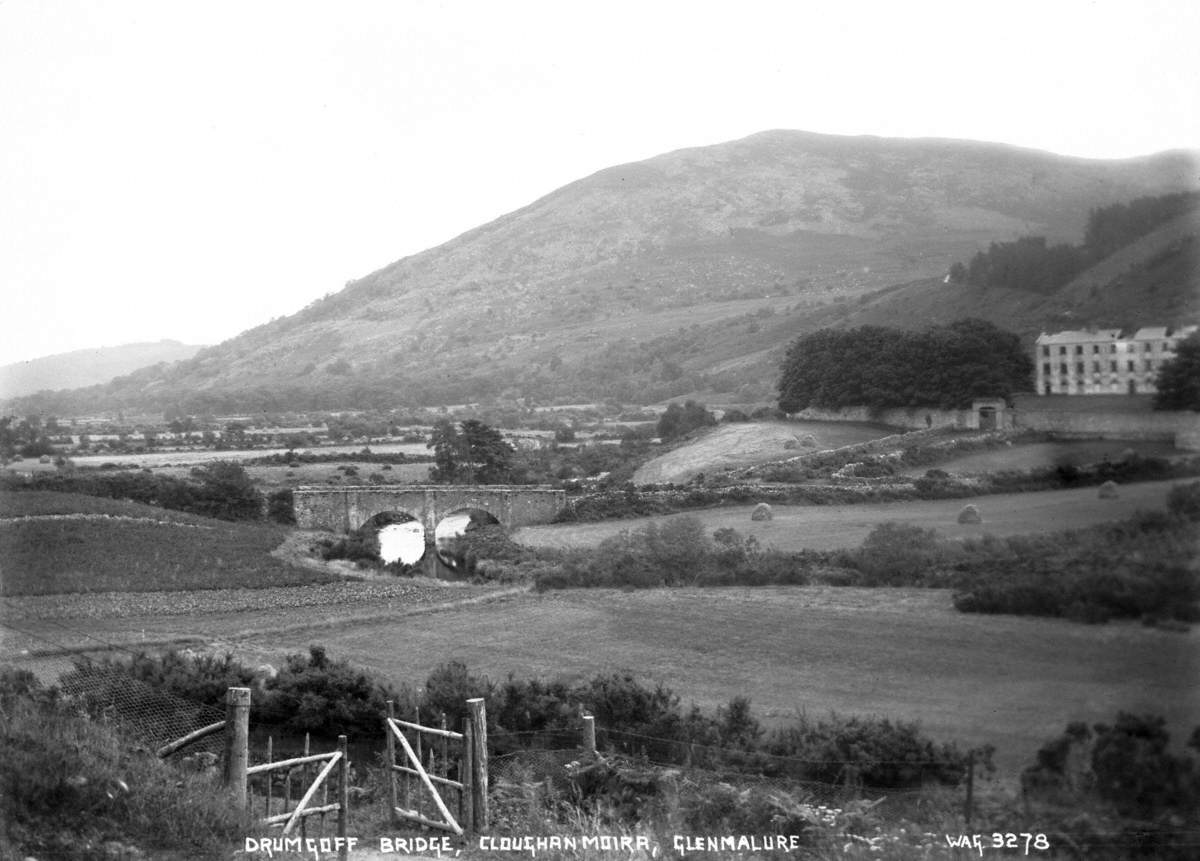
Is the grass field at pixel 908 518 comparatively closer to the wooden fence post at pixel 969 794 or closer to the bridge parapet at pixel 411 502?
the bridge parapet at pixel 411 502

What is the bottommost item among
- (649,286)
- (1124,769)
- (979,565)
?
(1124,769)

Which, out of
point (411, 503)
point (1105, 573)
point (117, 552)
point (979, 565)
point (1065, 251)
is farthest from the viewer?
point (411, 503)

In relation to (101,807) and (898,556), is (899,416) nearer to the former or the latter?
(898,556)

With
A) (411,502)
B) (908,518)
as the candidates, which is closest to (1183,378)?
(908,518)

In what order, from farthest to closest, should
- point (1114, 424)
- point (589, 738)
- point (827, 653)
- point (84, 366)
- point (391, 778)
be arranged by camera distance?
point (84, 366) < point (827, 653) < point (1114, 424) < point (589, 738) < point (391, 778)

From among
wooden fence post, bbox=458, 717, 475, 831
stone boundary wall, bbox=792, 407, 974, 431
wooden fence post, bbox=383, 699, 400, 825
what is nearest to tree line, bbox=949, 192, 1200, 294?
stone boundary wall, bbox=792, 407, 974, 431

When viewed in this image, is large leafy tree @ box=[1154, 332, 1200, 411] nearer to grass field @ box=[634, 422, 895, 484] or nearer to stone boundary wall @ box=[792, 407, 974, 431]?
stone boundary wall @ box=[792, 407, 974, 431]
